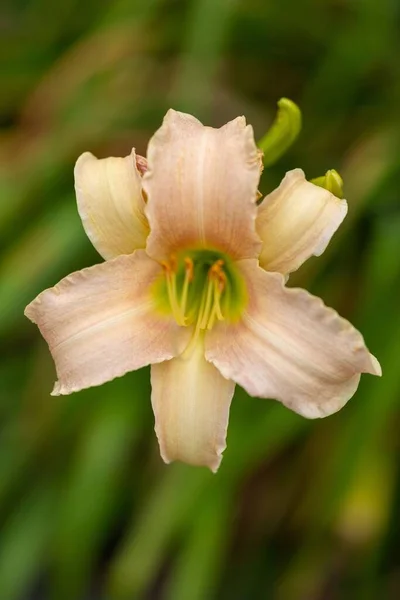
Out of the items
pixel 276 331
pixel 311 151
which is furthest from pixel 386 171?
pixel 276 331

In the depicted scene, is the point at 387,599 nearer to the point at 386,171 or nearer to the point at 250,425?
the point at 250,425

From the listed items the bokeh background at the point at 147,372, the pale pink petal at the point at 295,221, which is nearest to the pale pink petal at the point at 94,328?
the pale pink petal at the point at 295,221

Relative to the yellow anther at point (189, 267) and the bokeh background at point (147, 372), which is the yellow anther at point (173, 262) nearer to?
the yellow anther at point (189, 267)

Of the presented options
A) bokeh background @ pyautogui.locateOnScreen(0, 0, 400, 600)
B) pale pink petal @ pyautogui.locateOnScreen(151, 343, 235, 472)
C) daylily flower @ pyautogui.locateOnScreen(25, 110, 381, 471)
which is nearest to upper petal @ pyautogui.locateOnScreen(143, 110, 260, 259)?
daylily flower @ pyautogui.locateOnScreen(25, 110, 381, 471)

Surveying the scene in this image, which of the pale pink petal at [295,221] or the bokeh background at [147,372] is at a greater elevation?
the pale pink petal at [295,221]

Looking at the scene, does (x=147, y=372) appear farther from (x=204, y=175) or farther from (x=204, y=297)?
(x=204, y=175)
